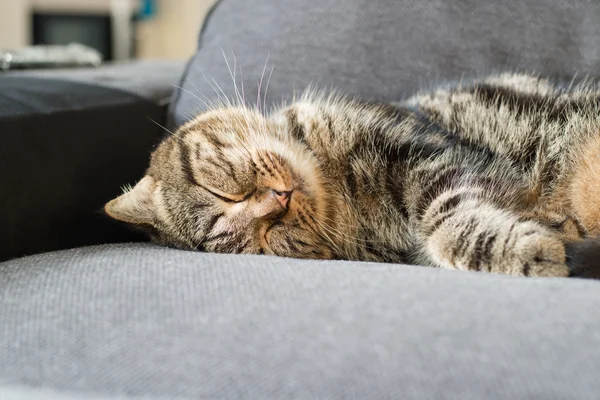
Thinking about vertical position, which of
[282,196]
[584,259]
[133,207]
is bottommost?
[133,207]

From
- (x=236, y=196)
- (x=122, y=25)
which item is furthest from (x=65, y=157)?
(x=122, y=25)

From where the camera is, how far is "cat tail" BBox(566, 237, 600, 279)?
0.87 metres

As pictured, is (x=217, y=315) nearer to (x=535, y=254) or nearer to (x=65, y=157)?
(x=535, y=254)

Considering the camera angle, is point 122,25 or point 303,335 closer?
point 303,335

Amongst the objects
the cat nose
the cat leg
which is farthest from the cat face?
the cat leg

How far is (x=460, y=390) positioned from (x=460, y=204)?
53 cm

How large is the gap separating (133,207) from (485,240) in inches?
29.7

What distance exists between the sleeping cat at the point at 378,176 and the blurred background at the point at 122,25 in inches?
164

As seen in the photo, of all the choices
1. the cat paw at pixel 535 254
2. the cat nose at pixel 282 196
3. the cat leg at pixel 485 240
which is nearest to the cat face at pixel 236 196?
the cat nose at pixel 282 196

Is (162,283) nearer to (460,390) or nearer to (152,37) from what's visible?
(460,390)

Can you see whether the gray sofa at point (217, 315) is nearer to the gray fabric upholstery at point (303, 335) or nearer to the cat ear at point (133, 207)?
the gray fabric upholstery at point (303, 335)

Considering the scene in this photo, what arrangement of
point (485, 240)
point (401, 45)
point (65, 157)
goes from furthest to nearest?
point (401, 45)
point (65, 157)
point (485, 240)

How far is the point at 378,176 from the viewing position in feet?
4.16

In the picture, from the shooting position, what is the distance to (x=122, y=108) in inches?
61.0
